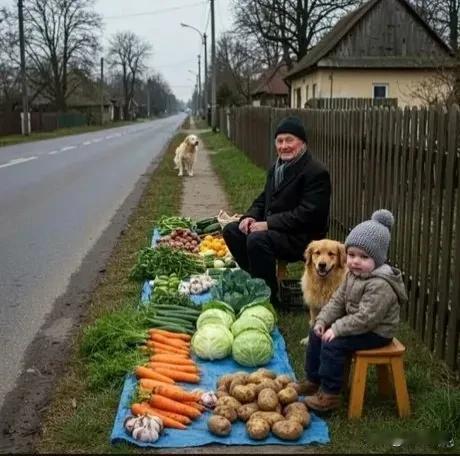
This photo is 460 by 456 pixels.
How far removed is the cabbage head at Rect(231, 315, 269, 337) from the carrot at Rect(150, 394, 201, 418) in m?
1.13

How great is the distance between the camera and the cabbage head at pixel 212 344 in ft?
16.4

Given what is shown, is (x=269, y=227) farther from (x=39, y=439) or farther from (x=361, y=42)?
(x=361, y=42)

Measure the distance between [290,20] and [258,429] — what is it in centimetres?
4655

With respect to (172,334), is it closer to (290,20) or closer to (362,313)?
(362,313)

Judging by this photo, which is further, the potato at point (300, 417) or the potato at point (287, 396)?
the potato at point (287, 396)

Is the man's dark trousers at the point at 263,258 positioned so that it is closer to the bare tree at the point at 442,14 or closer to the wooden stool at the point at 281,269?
the wooden stool at the point at 281,269

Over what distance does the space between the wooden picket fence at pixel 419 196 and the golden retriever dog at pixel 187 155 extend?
1056 cm

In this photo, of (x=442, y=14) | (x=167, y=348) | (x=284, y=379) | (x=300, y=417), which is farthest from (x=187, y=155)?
(x=442, y=14)

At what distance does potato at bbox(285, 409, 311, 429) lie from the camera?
13.0 ft

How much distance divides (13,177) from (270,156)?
7.10 metres

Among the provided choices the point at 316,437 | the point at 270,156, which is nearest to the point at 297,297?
the point at 316,437

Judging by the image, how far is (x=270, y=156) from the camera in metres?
16.4

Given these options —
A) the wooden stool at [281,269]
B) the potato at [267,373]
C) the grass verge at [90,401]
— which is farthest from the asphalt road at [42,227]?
the wooden stool at [281,269]

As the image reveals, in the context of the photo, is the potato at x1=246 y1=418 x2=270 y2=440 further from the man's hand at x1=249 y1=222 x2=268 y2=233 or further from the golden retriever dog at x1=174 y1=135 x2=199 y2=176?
the golden retriever dog at x1=174 y1=135 x2=199 y2=176
